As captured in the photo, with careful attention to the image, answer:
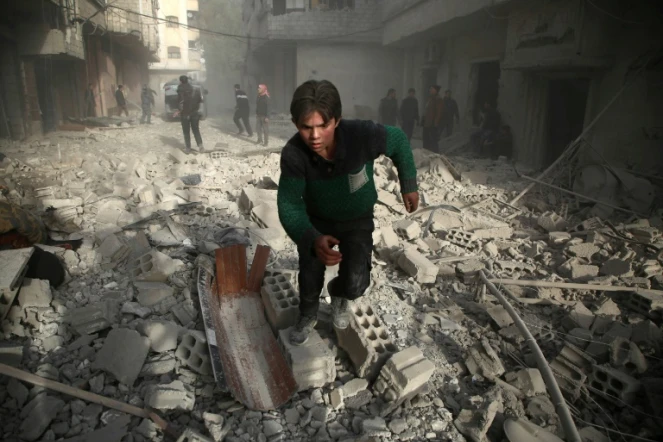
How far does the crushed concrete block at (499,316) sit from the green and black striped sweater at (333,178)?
1699 mm

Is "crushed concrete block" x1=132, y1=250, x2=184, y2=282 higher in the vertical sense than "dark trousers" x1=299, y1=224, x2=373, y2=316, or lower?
lower

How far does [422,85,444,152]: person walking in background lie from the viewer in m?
10.0

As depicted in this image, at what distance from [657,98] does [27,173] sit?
1074cm

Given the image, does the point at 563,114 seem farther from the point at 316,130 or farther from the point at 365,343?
the point at 316,130

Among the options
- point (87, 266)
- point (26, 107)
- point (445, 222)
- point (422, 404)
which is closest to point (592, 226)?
point (445, 222)

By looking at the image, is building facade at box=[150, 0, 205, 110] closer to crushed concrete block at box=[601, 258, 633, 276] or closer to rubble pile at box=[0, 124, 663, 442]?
rubble pile at box=[0, 124, 663, 442]

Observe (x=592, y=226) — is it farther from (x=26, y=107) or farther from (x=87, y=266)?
(x=26, y=107)

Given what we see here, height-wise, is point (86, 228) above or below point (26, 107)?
below

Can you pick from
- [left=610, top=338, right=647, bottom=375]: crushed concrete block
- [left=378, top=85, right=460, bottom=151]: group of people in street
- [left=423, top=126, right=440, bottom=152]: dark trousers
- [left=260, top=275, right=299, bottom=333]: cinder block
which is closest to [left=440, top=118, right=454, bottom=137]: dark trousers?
[left=378, top=85, right=460, bottom=151]: group of people in street

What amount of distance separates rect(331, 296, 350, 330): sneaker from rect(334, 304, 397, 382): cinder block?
0.12ft

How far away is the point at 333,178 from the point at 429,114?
8.85 meters

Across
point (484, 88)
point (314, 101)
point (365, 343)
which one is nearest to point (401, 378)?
point (365, 343)

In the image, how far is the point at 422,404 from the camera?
232 cm

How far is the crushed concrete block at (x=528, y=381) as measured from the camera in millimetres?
2500
